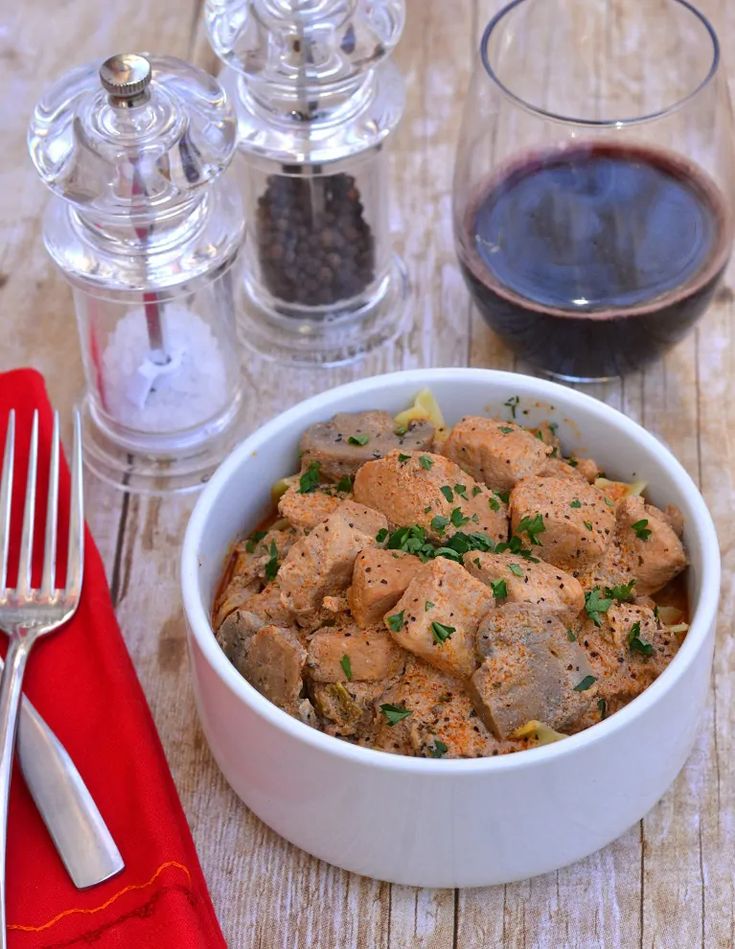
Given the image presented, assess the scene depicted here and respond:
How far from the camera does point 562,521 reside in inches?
51.2

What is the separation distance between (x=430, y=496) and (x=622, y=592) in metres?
0.21

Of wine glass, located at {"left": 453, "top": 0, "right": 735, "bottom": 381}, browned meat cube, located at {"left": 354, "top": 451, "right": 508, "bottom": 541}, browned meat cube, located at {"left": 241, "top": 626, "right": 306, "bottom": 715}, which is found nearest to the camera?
browned meat cube, located at {"left": 241, "top": 626, "right": 306, "bottom": 715}

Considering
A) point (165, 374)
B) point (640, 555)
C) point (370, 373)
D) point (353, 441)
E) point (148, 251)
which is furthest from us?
point (370, 373)

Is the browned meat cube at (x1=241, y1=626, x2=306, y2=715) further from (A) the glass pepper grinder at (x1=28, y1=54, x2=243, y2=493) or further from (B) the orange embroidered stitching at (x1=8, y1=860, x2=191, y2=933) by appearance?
(A) the glass pepper grinder at (x1=28, y1=54, x2=243, y2=493)

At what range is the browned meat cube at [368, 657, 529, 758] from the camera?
117 cm

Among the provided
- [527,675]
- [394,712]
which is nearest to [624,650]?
[527,675]

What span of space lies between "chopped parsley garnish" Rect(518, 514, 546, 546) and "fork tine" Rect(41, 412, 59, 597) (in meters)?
0.51

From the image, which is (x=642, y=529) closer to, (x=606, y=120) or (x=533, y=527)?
(x=533, y=527)

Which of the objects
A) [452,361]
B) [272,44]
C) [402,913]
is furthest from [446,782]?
[272,44]

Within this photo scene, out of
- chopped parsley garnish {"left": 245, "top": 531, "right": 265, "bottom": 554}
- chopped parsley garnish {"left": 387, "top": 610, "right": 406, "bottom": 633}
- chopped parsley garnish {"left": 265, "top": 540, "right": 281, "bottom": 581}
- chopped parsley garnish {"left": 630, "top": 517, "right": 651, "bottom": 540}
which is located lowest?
chopped parsley garnish {"left": 245, "top": 531, "right": 265, "bottom": 554}

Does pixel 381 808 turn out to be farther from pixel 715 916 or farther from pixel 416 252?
pixel 416 252

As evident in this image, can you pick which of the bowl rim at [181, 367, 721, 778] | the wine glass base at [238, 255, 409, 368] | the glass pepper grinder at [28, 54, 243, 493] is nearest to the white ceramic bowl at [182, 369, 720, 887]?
the bowl rim at [181, 367, 721, 778]

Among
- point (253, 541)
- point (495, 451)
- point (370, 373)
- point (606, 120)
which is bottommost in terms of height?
point (370, 373)

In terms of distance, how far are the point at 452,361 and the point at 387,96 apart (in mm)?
357
